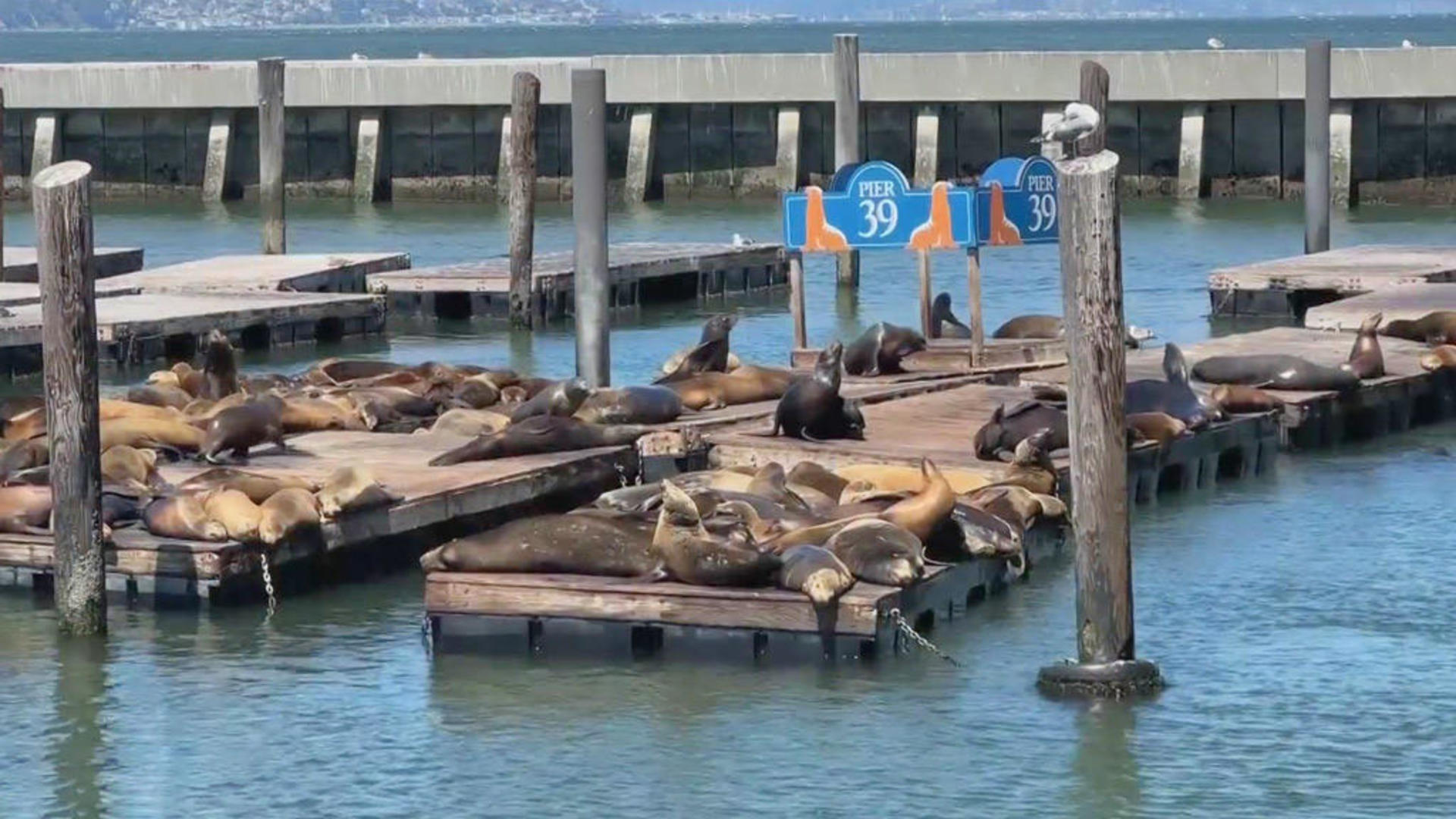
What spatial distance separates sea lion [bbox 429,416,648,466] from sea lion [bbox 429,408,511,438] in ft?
1.05

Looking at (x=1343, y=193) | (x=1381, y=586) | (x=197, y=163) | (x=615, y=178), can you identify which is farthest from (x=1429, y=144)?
(x=1381, y=586)

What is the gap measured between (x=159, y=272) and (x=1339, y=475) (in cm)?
1156

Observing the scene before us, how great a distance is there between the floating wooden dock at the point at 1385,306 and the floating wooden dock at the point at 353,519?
6847 millimetres

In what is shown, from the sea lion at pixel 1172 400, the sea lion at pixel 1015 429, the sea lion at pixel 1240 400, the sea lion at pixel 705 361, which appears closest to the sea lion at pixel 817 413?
the sea lion at pixel 1015 429

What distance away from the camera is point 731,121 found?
3475cm

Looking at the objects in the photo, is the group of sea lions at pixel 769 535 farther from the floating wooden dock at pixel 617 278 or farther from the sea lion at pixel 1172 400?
the floating wooden dock at pixel 617 278

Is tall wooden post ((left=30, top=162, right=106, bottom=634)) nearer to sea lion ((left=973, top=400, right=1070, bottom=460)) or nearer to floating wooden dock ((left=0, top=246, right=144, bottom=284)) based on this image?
sea lion ((left=973, top=400, right=1070, bottom=460))

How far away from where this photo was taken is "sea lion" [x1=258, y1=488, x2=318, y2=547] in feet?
38.8

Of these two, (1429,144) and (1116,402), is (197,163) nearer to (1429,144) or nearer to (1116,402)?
(1429,144)

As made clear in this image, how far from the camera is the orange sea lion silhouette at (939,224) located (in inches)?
669

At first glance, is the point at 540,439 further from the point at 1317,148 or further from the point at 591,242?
the point at 1317,148

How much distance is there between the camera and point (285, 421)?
560 inches

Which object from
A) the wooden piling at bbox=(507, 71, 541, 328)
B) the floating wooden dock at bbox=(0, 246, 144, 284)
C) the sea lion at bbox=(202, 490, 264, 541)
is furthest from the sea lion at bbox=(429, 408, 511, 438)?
the floating wooden dock at bbox=(0, 246, 144, 284)

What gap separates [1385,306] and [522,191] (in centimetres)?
684
